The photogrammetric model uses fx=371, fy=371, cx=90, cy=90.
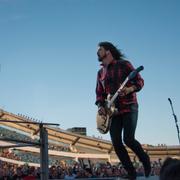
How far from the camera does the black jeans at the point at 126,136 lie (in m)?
4.97

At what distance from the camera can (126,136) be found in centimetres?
498

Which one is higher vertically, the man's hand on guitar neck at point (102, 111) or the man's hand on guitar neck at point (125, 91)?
the man's hand on guitar neck at point (125, 91)

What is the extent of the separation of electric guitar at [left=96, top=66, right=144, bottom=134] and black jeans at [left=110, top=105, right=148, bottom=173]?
0.28ft

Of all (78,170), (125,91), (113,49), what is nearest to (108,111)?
(125,91)

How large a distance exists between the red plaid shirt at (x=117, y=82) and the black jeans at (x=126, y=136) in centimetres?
13

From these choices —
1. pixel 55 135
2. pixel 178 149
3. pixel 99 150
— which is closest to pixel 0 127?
pixel 55 135

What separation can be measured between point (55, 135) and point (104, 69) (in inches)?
1466

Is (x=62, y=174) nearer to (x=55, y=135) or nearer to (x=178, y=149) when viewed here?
(x=178, y=149)

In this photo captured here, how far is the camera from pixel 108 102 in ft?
16.8

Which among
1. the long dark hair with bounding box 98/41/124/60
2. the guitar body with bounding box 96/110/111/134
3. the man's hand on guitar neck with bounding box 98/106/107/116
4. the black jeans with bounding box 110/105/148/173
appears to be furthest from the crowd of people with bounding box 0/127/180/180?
the long dark hair with bounding box 98/41/124/60

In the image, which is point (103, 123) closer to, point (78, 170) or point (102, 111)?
point (102, 111)

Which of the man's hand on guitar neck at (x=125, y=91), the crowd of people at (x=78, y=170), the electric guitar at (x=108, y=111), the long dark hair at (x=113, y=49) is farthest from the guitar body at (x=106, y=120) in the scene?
the crowd of people at (x=78, y=170)

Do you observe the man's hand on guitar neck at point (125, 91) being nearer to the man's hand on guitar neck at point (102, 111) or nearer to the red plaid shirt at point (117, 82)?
the red plaid shirt at point (117, 82)

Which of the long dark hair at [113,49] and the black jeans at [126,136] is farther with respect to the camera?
the long dark hair at [113,49]
